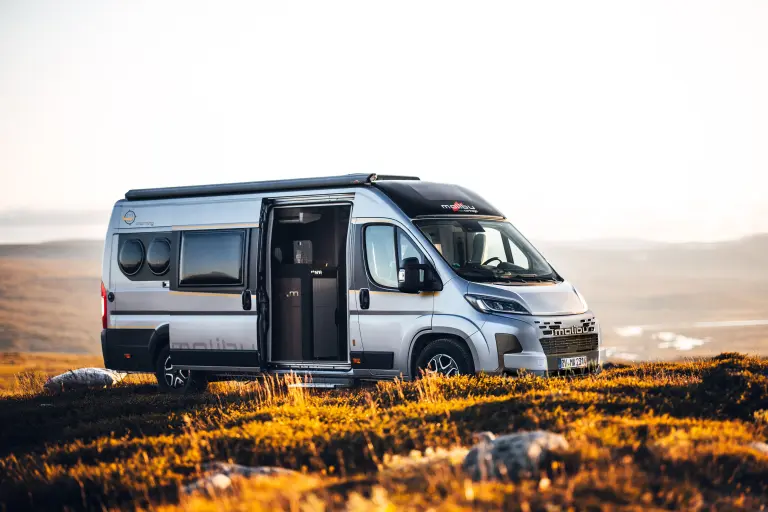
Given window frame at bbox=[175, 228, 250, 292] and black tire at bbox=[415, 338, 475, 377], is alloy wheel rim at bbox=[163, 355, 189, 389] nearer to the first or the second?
window frame at bbox=[175, 228, 250, 292]

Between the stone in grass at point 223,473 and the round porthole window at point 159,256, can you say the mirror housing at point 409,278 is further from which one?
the stone in grass at point 223,473

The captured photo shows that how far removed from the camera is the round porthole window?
1659 centimetres

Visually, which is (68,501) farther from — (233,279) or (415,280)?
(233,279)

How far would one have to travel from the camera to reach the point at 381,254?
14.1 meters

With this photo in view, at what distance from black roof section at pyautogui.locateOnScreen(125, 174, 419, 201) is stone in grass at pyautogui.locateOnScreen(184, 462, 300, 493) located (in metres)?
6.22

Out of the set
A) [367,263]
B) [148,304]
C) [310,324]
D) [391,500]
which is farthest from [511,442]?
[148,304]

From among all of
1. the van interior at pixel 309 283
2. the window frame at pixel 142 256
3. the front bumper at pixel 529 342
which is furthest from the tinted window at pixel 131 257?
the front bumper at pixel 529 342

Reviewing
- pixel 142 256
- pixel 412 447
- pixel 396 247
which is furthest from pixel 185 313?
pixel 412 447

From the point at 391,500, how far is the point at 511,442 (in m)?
1.46

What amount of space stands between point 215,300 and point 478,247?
13.4 feet

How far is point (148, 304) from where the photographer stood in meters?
16.8

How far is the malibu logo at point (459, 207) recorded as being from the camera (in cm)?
1440

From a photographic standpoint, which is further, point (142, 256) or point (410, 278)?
point (142, 256)

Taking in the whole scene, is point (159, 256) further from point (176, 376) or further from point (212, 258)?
point (176, 376)
